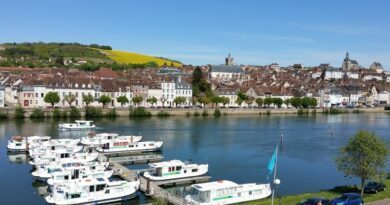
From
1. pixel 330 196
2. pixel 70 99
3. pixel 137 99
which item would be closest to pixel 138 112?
pixel 137 99

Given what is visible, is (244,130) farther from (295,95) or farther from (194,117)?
(295,95)

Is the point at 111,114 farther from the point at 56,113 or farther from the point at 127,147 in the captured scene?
the point at 127,147

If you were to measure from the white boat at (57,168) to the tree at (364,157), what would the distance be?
54.6 ft

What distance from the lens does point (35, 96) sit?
3295 inches

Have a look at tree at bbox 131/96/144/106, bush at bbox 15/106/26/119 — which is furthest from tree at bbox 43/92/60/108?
tree at bbox 131/96/144/106

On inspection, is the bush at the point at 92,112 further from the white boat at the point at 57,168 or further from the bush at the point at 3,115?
the white boat at the point at 57,168

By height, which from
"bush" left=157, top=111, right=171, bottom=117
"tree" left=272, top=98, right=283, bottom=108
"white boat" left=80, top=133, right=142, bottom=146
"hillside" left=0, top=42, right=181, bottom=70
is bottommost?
"white boat" left=80, top=133, right=142, bottom=146

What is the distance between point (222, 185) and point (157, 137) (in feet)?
94.7

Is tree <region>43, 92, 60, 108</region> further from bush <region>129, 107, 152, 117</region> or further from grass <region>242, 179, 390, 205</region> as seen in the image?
grass <region>242, 179, 390, 205</region>

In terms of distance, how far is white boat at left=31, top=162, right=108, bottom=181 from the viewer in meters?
32.3

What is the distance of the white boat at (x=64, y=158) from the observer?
1398 inches

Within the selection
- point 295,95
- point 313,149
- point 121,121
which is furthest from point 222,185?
point 295,95

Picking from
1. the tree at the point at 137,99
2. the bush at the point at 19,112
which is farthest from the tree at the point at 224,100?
the bush at the point at 19,112

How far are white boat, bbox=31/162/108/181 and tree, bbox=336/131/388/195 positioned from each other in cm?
1663
